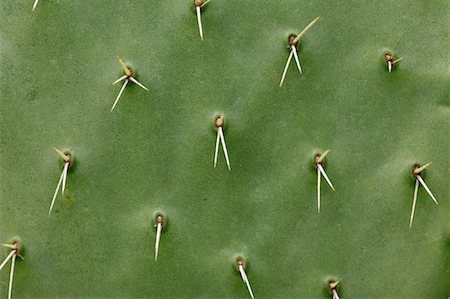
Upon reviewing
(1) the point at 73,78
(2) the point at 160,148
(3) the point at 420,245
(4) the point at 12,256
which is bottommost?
(3) the point at 420,245

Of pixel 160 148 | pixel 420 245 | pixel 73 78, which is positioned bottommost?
pixel 420 245

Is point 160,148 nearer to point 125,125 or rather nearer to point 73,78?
point 125,125

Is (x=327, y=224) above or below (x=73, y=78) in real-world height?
below

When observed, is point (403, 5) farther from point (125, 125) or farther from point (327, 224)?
point (125, 125)

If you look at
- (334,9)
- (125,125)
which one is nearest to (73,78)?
(125,125)

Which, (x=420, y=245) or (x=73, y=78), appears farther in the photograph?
(x=420, y=245)

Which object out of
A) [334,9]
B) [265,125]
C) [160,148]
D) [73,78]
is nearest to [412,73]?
[334,9]
